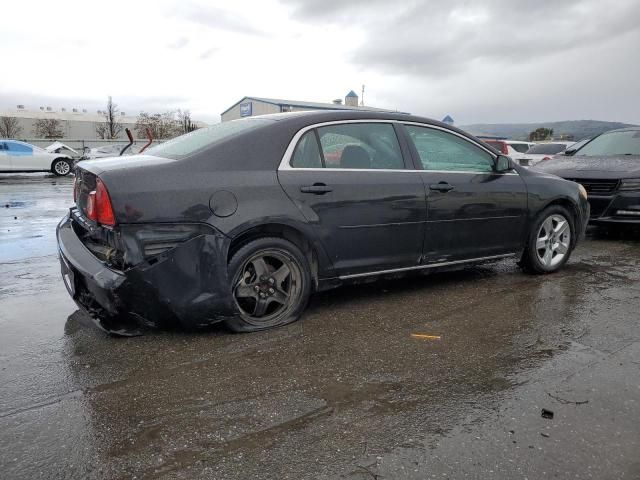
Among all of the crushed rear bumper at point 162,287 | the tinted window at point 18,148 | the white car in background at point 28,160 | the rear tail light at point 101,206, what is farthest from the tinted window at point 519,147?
the rear tail light at point 101,206

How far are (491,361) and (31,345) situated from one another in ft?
9.99

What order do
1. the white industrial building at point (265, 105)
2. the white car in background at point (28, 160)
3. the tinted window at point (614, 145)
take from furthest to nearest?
the white industrial building at point (265, 105) < the white car in background at point (28, 160) < the tinted window at point (614, 145)

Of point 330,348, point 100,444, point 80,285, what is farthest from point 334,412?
point 80,285

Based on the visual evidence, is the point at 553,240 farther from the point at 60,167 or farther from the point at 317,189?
the point at 60,167

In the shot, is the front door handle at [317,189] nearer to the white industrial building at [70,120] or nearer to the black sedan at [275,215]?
the black sedan at [275,215]

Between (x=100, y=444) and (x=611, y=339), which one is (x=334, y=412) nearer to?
(x=100, y=444)

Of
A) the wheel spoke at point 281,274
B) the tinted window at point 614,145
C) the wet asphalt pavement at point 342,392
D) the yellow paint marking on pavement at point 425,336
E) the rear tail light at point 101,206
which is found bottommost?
the wet asphalt pavement at point 342,392

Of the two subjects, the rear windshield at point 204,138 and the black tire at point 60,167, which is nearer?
the rear windshield at point 204,138

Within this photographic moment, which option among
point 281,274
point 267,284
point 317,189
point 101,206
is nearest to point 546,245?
point 317,189

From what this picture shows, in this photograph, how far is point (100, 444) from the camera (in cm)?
234

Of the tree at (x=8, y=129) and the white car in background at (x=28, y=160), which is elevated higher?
the tree at (x=8, y=129)

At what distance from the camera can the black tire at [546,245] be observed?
200 inches

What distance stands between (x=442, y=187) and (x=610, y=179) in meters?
3.98

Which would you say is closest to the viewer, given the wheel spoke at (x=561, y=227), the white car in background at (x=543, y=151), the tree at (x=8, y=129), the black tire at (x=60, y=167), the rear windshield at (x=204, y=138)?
the rear windshield at (x=204, y=138)
